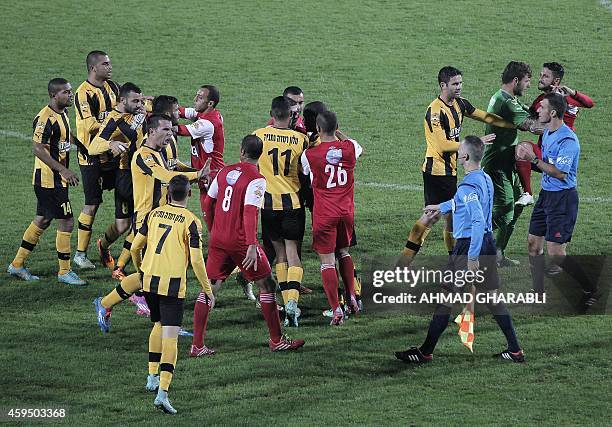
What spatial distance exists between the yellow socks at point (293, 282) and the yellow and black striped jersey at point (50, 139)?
3.09m

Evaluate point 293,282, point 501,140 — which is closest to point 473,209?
point 293,282

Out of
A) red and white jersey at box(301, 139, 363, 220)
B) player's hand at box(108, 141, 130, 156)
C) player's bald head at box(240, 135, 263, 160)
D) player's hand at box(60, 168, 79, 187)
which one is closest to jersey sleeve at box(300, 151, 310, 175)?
red and white jersey at box(301, 139, 363, 220)

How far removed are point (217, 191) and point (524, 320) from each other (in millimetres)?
3378

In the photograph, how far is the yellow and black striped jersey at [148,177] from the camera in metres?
10.8

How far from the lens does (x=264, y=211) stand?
36.1 ft

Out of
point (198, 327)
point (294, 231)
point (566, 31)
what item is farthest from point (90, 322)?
point (566, 31)

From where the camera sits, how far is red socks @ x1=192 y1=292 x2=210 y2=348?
32.8 ft

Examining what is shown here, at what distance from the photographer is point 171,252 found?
29.9ft

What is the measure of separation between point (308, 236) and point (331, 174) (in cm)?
353

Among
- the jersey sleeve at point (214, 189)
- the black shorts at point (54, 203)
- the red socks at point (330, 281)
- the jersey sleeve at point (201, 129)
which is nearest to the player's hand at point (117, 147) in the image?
the jersey sleeve at point (201, 129)

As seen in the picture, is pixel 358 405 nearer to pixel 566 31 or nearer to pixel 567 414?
pixel 567 414

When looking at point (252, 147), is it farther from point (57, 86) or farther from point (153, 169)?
point (57, 86)

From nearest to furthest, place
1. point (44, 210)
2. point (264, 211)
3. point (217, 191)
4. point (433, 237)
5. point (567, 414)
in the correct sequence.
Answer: point (567, 414) < point (217, 191) < point (264, 211) < point (44, 210) < point (433, 237)

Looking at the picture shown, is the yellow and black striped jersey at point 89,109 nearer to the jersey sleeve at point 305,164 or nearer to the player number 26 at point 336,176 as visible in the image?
the jersey sleeve at point 305,164
